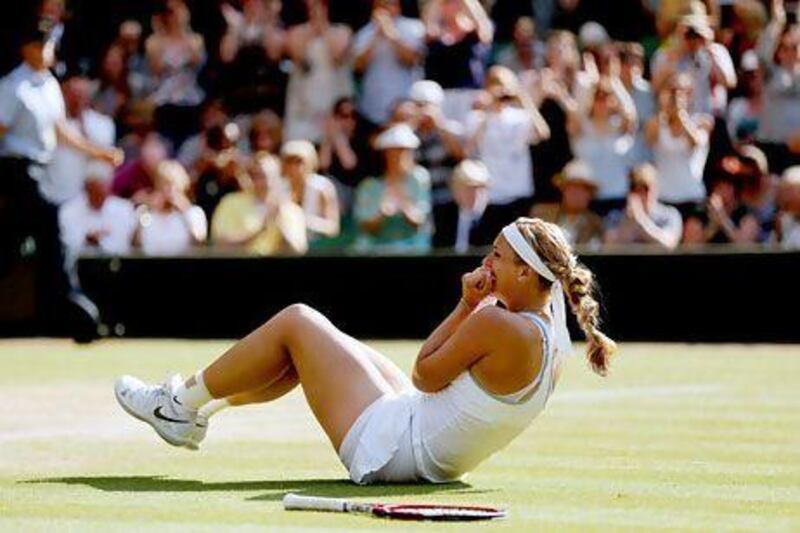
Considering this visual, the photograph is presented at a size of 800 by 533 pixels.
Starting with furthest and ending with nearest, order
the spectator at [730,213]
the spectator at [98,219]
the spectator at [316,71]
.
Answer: the spectator at [316,71] < the spectator at [98,219] < the spectator at [730,213]

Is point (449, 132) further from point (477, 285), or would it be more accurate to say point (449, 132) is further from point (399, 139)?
point (477, 285)

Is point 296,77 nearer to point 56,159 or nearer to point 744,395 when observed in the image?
point 56,159

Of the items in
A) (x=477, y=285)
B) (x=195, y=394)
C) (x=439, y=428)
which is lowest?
(x=195, y=394)

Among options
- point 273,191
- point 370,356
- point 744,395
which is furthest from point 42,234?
point 370,356

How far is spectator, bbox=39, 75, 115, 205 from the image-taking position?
1991cm

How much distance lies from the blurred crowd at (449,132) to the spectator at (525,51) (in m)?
0.03

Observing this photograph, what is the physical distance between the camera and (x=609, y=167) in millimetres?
18531

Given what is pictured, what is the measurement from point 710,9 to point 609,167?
1.80 m

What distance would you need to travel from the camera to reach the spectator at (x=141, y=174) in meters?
20.4

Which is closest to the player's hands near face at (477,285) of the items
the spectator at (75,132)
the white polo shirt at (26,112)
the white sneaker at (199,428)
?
the white sneaker at (199,428)

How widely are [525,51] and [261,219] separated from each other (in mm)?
2854

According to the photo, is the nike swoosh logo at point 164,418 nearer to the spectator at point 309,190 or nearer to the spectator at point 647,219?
the spectator at point 647,219

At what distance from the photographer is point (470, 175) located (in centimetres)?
1850

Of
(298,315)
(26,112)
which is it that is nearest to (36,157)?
(26,112)
